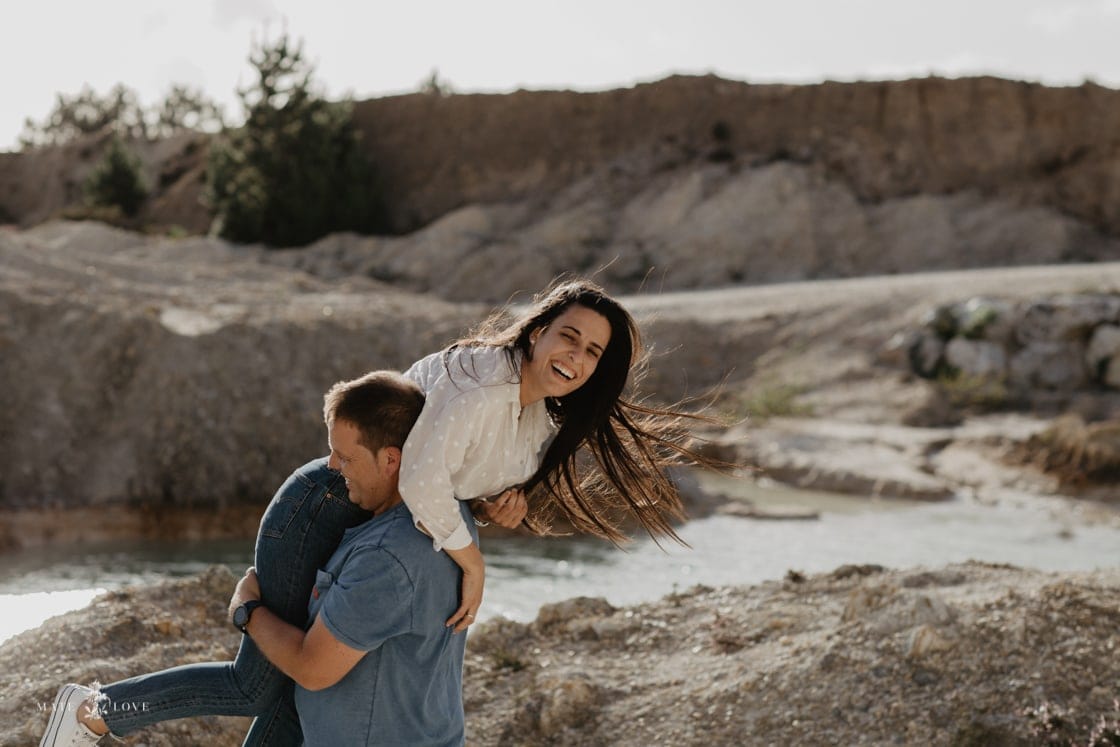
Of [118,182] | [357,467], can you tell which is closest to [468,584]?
[357,467]

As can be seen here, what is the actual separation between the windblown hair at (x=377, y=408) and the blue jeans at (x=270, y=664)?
6.6 inches

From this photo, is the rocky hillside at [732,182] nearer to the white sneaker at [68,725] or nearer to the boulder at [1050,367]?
the boulder at [1050,367]

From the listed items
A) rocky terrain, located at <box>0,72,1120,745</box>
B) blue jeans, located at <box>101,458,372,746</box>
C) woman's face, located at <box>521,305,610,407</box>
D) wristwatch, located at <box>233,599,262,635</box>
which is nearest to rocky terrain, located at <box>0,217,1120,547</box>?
rocky terrain, located at <box>0,72,1120,745</box>

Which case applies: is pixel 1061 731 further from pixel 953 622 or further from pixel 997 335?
pixel 997 335

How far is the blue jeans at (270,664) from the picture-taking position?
2545 mm

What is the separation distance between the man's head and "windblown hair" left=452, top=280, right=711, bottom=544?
1.02ft

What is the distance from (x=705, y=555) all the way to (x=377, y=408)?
7.59m

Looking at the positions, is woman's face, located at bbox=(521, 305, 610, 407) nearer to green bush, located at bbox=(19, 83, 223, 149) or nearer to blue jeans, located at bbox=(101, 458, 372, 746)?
blue jeans, located at bbox=(101, 458, 372, 746)

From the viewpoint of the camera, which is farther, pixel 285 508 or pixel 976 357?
pixel 976 357

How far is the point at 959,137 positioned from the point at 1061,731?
25.5 m

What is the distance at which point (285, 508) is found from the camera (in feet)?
8.43

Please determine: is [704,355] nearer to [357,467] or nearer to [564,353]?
[564,353]

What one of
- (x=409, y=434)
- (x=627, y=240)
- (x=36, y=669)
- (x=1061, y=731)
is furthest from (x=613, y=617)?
(x=627, y=240)

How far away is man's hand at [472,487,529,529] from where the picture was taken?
2.72 metres
